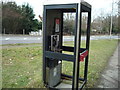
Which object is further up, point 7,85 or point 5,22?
point 5,22

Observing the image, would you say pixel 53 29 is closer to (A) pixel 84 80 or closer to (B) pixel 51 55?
(B) pixel 51 55

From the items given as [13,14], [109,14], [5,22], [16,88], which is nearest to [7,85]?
[16,88]

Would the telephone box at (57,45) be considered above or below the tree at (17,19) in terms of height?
below

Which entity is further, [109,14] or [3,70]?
[109,14]

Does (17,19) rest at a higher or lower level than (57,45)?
higher

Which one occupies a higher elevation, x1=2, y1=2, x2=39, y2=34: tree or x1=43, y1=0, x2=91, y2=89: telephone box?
x1=2, y1=2, x2=39, y2=34: tree

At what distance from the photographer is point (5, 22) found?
8.34m

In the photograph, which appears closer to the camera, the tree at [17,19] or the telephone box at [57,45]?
the telephone box at [57,45]

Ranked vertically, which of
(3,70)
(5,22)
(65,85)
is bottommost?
(65,85)

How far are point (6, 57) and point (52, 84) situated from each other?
7.74 ft

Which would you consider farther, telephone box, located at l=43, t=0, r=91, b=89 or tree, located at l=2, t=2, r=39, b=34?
tree, located at l=2, t=2, r=39, b=34

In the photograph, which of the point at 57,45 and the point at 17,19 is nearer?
the point at 57,45

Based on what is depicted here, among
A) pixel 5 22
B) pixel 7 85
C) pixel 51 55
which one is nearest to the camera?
pixel 51 55

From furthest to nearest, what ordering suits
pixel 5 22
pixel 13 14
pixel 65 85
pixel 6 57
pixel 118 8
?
pixel 118 8 < pixel 13 14 < pixel 5 22 < pixel 6 57 < pixel 65 85
